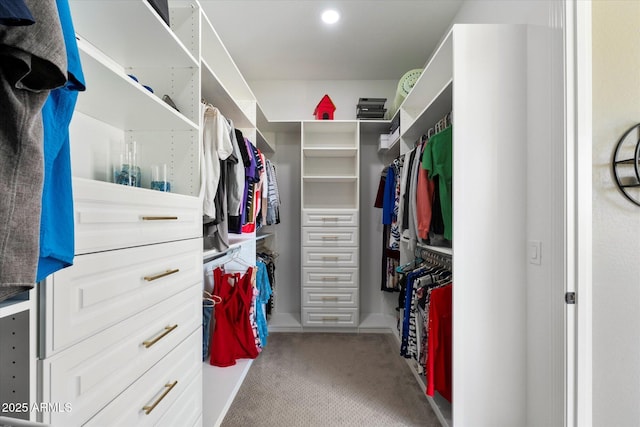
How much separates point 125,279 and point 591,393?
1737 millimetres

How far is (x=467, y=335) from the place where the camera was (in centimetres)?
143

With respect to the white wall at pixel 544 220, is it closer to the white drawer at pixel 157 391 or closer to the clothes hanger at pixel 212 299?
the white drawer at pixel 157 391

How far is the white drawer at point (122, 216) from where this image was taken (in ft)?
2.38

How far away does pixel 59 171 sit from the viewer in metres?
0.58

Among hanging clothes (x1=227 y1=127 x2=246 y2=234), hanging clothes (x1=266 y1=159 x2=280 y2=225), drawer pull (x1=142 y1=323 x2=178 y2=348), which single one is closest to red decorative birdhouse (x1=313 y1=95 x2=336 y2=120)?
hanging clothes (x1=266 y1=159 x2=280 y2=225)

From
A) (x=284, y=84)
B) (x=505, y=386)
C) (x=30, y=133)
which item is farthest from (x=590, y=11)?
(x=284, y=84)

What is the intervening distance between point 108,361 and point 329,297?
7.56 feet

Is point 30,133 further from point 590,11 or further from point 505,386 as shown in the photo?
point 505,386

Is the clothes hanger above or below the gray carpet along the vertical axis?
above

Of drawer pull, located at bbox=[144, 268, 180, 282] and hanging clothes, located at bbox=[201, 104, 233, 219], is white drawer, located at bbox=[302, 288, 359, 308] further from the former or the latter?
drawer pull, located at bbox=[144, 268, 180, 282]

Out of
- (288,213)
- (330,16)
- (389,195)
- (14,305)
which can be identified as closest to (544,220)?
(389,195)

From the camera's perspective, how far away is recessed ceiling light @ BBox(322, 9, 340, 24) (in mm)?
2174

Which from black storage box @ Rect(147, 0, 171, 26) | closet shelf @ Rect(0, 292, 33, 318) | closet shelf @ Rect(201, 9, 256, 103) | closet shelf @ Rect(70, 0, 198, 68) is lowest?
closet shelf @ Rect(0, 292, 33, 318)

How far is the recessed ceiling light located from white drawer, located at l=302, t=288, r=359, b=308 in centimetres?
237
